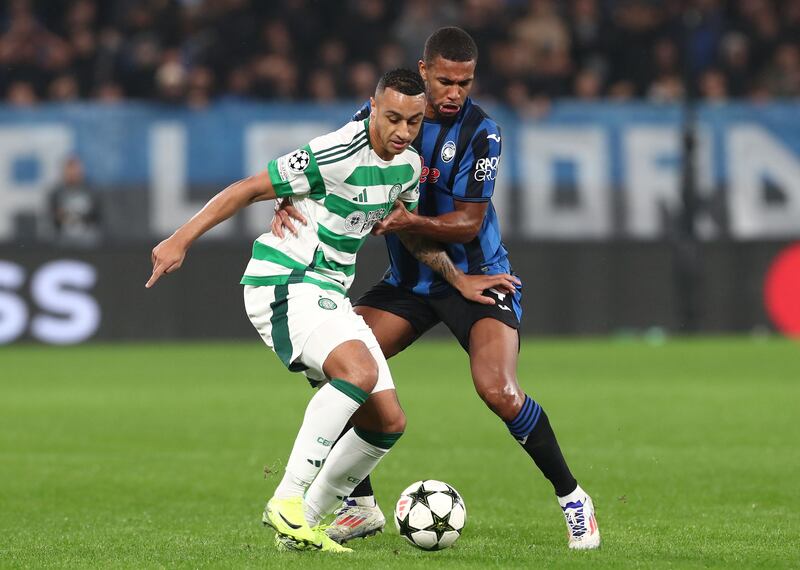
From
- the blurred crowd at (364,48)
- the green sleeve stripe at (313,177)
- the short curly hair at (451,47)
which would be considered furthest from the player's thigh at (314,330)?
the blurred crowd at (364,48)

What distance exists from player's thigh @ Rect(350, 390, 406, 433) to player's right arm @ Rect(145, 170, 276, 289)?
920 mm

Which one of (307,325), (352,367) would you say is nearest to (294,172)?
(307,325)

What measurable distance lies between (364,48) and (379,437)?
Result: 13.0m

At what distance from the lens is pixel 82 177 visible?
16.8 m

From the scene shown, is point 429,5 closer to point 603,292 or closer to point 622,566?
point 603,292

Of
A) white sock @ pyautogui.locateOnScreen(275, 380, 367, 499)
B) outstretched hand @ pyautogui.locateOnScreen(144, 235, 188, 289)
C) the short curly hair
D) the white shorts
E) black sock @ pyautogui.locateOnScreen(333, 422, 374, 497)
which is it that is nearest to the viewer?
outstretched hand @ pyautogui.locateOnScreen(144, 235, 188, 289)

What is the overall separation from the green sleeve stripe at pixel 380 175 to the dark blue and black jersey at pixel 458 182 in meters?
0.41

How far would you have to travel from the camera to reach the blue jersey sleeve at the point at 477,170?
6375mm

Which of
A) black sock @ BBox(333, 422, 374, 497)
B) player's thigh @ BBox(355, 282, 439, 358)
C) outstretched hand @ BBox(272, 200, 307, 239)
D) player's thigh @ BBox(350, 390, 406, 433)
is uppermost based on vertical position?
outstretched hand @ BBox(272, 200, 307, 239)

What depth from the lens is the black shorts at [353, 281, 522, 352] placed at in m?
6.41

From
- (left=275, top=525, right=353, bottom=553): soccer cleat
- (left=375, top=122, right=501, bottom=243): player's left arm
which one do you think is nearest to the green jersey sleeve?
(left=375, top=122, right=501, bottom=243): player's left arm

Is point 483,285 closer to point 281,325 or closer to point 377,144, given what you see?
point 377,144

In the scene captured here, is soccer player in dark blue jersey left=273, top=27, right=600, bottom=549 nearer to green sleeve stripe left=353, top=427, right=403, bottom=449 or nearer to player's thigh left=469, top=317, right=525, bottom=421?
player's thigh left=469, top=317, right=525, bottom=421

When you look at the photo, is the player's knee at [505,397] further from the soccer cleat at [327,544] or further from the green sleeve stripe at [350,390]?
the soccer cleat at [327,544]
